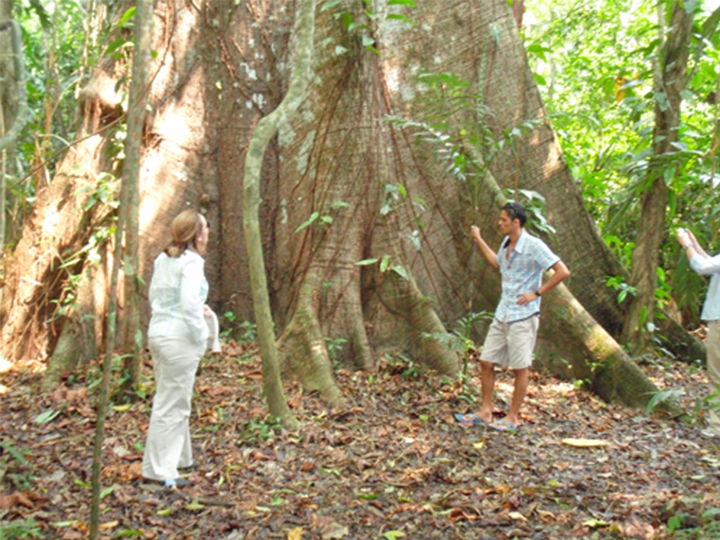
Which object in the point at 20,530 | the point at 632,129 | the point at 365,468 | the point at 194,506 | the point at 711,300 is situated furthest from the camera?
the point at 632,129

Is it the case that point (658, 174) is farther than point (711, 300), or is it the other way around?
point (658, 174)

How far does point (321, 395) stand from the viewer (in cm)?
570

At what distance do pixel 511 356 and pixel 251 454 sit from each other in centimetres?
209

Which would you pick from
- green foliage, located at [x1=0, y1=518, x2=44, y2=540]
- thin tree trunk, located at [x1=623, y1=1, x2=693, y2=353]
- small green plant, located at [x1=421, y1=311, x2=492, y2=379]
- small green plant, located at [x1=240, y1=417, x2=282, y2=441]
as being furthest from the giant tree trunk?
green foliage, located at [x1=0, y1=518, x2=44, y2=540]

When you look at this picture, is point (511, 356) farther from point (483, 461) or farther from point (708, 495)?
point (708, 495)

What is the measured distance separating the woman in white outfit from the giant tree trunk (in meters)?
1.61

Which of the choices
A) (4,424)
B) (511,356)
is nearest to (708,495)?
(511,356)

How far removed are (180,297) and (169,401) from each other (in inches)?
25.4

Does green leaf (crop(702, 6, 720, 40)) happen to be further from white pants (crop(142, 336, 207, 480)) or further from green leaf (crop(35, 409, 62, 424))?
green leaf (crop(35, 409, 62, 424))

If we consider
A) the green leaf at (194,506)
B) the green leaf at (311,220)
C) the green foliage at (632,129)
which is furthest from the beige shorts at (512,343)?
the green leaf at (194,506)

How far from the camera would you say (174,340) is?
172 inches

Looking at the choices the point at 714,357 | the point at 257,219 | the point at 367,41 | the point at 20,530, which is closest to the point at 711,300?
the point at 714,357

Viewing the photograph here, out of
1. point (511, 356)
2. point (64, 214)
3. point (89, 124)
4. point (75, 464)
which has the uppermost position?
point (89, 124)

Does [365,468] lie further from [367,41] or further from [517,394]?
[367,41]
